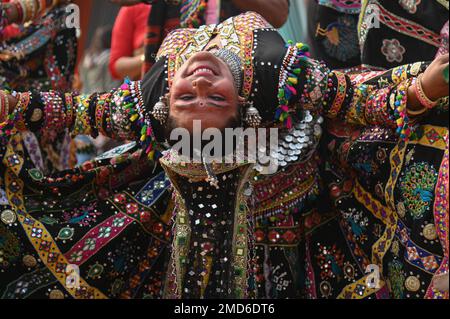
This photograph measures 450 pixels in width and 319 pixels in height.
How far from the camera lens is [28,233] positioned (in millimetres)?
2789

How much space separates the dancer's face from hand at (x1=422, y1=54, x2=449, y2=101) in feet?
1.84

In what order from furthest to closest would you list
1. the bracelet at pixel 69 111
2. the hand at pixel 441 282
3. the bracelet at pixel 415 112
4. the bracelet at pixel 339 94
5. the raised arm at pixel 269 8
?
the raised arm at pixel 269 8, the bracelet at pixel 69 111, the bracelet at pixel 339 94, the bracelet at pixel 415 112, the hand at pixel 441 282

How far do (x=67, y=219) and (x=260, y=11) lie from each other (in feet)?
3.42

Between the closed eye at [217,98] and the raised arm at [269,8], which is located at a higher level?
the raised arm at [269,8]

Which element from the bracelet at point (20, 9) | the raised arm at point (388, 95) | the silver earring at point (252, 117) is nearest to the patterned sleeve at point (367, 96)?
the raised arm at point (388, 95)

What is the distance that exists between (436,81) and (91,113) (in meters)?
1.12

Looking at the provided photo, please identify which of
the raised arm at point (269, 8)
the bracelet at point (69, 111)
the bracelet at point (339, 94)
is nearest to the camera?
the bracelet at point (339, 94)

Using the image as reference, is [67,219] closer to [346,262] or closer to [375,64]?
[346,262]

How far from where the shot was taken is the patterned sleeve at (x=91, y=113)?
8.86 ft

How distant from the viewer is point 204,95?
2500 millimetres

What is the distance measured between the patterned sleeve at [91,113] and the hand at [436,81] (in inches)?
33.8

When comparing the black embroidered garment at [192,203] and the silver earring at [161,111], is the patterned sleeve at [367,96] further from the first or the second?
the silver earring at [161,111]
